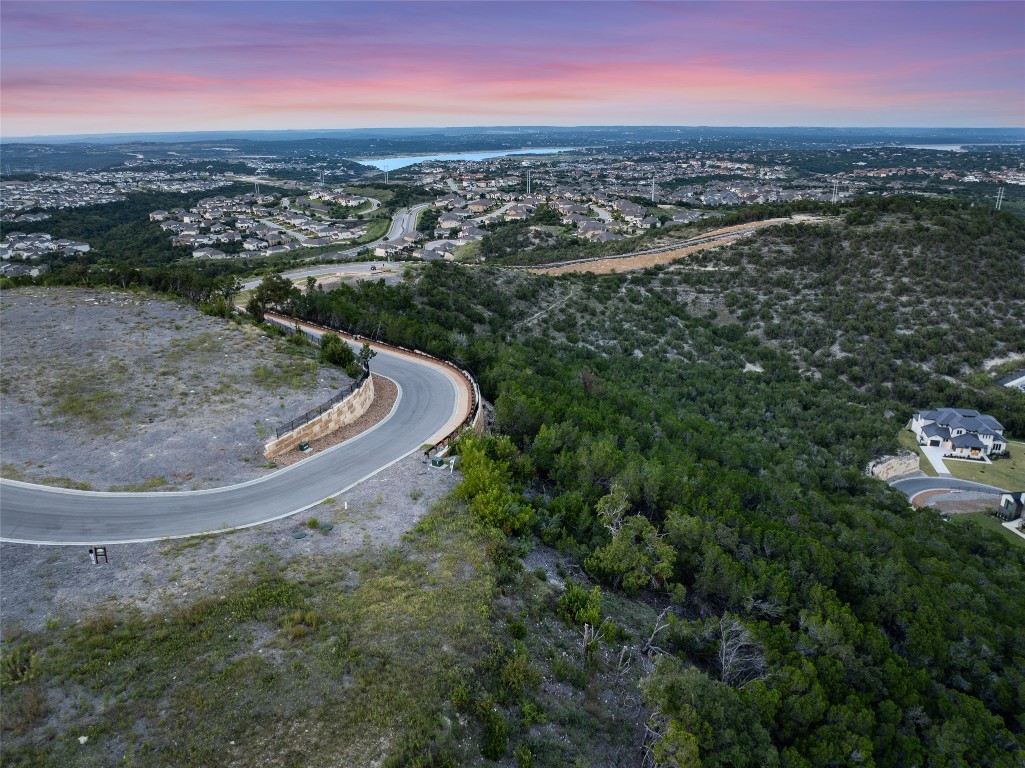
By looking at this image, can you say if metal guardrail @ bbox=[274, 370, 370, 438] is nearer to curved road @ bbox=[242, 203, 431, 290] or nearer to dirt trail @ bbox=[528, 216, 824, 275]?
curved road @ bbox=[242, 203, 431, 290]

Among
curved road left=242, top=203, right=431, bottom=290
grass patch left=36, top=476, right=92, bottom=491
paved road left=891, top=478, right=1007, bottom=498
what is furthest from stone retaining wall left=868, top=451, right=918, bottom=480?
curved road left=242, top=203, right=431, bottom=290

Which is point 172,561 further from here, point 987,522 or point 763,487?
point 987,522

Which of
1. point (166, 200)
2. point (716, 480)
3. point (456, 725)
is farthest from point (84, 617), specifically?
point (166, 200)

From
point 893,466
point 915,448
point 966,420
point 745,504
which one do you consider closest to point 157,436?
point 745,504

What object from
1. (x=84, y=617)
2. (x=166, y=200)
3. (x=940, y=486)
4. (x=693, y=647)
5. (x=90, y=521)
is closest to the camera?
(x=84, y=617)

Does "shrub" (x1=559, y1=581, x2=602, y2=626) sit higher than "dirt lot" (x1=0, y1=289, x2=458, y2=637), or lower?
lower

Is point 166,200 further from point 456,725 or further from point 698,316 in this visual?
point 456,725
